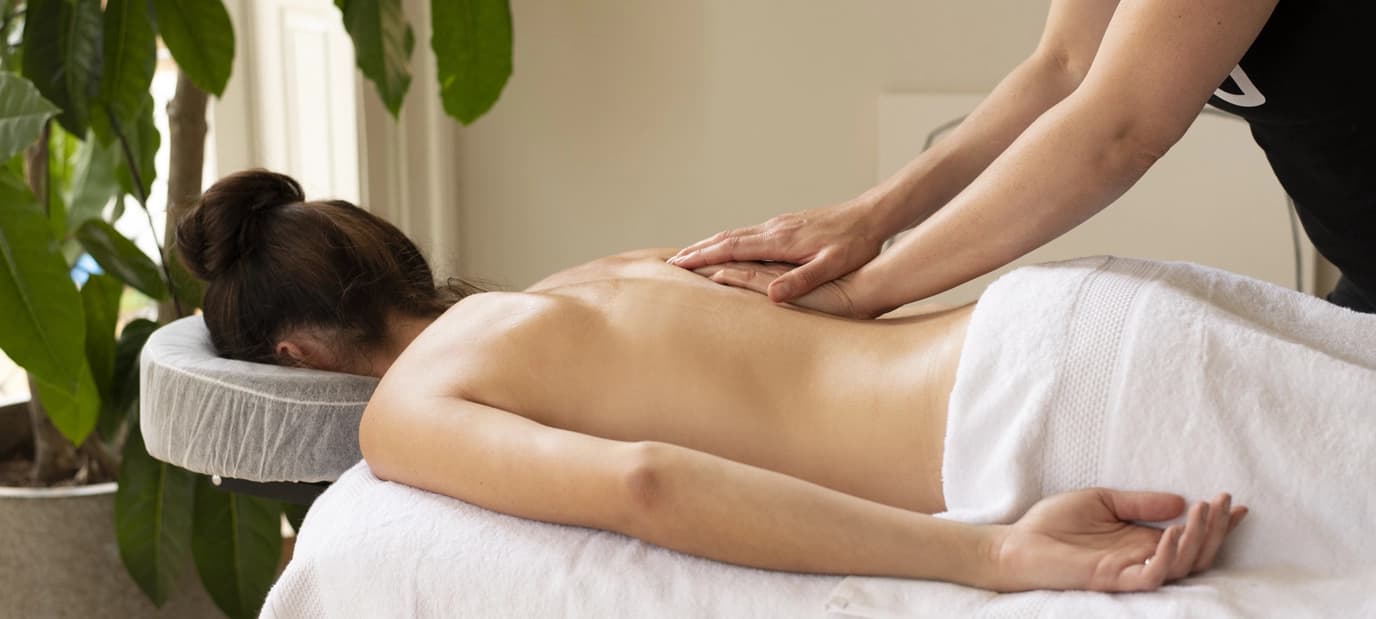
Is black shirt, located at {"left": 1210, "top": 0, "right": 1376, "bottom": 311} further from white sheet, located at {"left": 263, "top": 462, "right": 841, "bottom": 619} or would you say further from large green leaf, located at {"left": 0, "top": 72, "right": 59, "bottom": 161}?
large green leaf, located at {"left": 0, "top": 72, "right": 59, "bottom": 161}

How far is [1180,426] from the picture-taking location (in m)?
0.96

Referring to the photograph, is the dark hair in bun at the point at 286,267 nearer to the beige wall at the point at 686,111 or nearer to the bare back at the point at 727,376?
the bare back at the point at 727,376

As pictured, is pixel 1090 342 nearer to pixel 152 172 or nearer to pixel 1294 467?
pixel 1294 467

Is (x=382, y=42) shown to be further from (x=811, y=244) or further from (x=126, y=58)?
(x=811, y=244)

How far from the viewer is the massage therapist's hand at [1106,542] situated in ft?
3.01

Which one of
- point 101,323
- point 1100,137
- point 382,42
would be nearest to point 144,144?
point 101,323

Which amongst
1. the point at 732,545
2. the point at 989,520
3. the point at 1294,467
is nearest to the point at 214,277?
the point at 732,545

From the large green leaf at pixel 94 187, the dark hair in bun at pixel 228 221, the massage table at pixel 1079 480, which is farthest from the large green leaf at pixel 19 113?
the massage table at pixel 1079 480

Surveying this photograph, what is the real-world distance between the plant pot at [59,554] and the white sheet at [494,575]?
97 centimetres

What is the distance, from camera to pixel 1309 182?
1.27 metres

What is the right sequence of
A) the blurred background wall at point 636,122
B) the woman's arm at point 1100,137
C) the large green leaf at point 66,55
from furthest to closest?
the blurred background wall at point 636,122 → the large green leaf at point 66,55 → the woman's arm at point 1100,137

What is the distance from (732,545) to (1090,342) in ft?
1.07

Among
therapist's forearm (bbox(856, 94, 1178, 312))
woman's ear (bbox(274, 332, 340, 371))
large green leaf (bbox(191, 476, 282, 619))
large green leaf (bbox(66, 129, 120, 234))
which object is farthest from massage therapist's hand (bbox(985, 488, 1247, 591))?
large green leaf (bbox(66, 129, 120, 234))

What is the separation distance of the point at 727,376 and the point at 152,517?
106 cm
